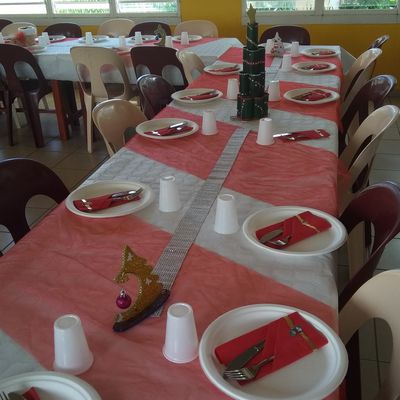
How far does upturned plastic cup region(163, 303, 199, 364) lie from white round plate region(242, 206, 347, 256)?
343 millimetres

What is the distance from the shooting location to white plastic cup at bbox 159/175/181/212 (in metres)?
1.25

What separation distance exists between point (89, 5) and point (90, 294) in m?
4.90

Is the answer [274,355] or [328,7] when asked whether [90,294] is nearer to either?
[274,355]

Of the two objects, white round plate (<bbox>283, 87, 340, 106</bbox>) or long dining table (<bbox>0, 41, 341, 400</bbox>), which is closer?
long dining table (<bbox>0, 41, 341, 400</bbox>)

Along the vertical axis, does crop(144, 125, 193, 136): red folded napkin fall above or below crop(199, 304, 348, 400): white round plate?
above

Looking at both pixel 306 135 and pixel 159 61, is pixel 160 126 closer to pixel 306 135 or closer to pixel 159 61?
pixel 306 135

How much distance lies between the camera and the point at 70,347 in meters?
0.77

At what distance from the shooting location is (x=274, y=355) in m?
0.81

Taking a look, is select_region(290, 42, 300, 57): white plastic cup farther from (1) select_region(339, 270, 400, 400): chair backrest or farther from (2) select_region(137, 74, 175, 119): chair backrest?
(1) select_region(339, 270, 400, 400): chair backrest

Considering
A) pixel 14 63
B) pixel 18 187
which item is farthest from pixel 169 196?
pixel 14 63

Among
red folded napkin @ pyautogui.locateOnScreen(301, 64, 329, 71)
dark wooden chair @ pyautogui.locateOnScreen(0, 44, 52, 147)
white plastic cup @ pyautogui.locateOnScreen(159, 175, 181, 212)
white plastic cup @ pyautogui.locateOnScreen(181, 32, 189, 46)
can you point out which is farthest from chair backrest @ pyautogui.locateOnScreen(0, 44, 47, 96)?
white plastic cup @ pyautogui.locateOnScreen(159, 175, 181, 212)

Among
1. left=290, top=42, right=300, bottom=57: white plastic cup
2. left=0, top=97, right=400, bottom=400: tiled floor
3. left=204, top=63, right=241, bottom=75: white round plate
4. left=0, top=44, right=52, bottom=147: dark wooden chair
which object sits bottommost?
left=0, top=97, right=400, bottom=400: tiled floor

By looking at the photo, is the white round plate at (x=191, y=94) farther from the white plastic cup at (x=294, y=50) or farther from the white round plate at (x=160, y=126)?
the white plastic cup at (x=294, y=50)

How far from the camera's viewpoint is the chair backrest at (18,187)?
139 centimetres
